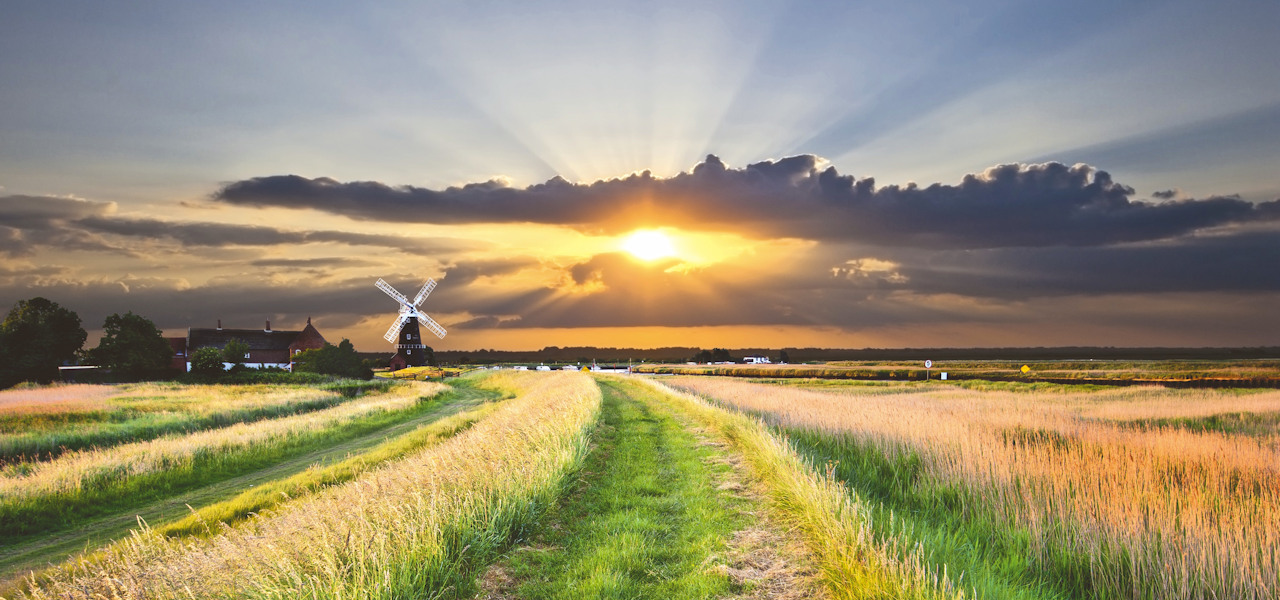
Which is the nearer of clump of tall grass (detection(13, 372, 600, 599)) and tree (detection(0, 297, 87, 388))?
clump of tall grass (detection(13, 372, 600, 599))

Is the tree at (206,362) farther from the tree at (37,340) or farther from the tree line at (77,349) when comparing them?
the tree at (37,340)

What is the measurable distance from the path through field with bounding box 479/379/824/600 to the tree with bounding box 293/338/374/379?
77.6m

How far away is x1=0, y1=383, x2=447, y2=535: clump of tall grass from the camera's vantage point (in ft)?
48.3

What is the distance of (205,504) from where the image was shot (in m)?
16.4

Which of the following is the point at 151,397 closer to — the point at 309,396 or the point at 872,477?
the point at 309,396

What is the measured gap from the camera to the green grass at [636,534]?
725cm

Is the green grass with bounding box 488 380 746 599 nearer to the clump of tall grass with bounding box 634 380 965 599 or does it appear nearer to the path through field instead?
the path through field

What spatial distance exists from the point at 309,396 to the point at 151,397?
985 cm

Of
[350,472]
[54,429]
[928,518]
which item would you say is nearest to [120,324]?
[54,429]

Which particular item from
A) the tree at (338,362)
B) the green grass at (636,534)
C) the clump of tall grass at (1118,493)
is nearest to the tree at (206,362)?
the tree at (338,362)

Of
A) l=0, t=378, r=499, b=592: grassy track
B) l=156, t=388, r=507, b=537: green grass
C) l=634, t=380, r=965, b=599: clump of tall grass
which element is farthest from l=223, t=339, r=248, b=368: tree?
l=634, t=380, r=965, b=599: clump of tall grass

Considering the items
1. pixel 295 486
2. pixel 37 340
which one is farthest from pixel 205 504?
pixel 37 340

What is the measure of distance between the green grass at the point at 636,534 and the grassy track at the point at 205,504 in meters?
7.64

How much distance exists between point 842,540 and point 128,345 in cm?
8363
